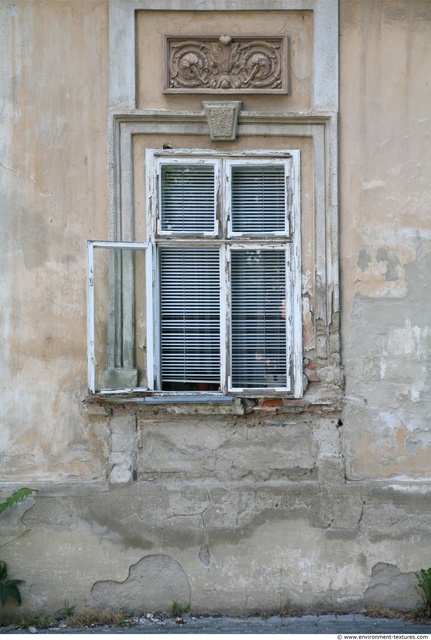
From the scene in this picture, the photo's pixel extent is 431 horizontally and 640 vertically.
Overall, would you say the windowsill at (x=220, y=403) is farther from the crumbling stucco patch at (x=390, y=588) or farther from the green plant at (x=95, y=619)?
the green plant at (x=95, y=619)

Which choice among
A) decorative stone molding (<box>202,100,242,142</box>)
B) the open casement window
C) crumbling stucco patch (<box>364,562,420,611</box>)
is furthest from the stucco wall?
decorative stone molding (<box>202,100,242,142</box>)

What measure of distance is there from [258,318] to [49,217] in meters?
1.55

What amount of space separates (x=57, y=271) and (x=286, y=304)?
1.55m

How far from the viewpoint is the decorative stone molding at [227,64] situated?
5.40 meters

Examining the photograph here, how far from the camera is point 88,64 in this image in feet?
17.7

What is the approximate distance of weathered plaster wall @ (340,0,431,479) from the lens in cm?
541

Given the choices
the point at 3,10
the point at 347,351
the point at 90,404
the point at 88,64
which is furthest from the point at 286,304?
the point at 3,10

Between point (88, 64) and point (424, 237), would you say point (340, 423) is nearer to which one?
point (424, 237)

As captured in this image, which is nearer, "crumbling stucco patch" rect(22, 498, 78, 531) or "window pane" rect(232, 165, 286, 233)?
"crumbling stucco patch" rect(22, 498, 78, 531)

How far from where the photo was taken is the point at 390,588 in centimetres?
529

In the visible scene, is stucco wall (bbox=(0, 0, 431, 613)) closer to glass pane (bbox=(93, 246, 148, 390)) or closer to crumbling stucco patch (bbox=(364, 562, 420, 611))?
crumbling stucco patch (bbox=(364, 562, 420, 611))

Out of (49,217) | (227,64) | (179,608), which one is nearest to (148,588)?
(179,608)

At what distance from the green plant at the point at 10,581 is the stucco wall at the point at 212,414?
0.24 feet

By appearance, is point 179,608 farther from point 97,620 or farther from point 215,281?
point 215,281
